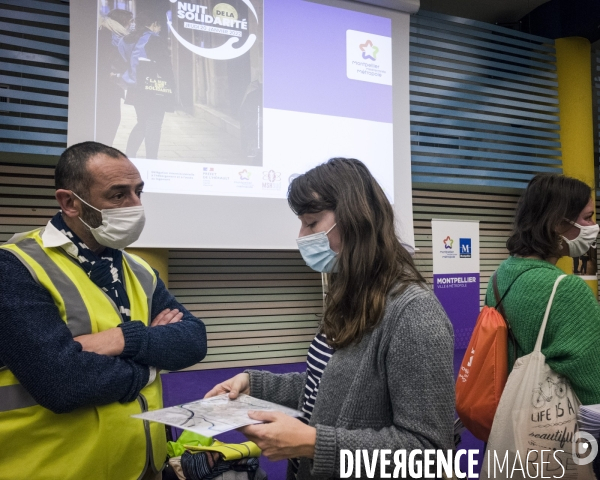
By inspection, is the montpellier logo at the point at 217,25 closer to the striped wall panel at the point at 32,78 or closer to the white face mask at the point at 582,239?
the striped wall panel at the point at 32,78

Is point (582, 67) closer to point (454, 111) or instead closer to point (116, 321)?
point (454, 111)

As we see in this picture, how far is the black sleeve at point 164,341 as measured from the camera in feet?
5.37

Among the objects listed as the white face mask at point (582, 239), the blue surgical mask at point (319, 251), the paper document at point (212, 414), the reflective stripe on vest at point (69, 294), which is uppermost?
the white face mask at point (582, 239)

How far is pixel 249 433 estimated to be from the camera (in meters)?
1.15

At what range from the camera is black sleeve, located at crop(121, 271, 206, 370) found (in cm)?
164

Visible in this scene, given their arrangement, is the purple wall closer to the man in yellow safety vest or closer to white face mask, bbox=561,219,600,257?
the man in yellow safety vest

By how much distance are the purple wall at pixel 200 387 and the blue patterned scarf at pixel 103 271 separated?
165cm

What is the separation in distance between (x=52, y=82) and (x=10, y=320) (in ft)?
9.88

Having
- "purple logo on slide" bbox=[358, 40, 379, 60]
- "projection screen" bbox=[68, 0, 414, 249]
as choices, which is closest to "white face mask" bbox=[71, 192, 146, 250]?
"projection screen" bbox=[68, 0, 414, 249]

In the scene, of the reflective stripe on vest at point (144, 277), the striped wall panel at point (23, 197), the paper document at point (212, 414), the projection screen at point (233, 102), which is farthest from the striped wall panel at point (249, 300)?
the paper document at point (212, 414)

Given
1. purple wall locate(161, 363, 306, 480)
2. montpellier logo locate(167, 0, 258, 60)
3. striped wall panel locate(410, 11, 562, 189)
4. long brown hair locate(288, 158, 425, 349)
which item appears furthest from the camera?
striped wall panel locate(410, 11, 562, 189)

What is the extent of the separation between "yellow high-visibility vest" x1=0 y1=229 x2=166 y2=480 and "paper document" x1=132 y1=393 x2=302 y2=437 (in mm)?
358

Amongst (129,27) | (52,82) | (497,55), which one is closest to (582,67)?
(497,55)

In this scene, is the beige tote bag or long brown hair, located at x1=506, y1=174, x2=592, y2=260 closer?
the beige tote bag
